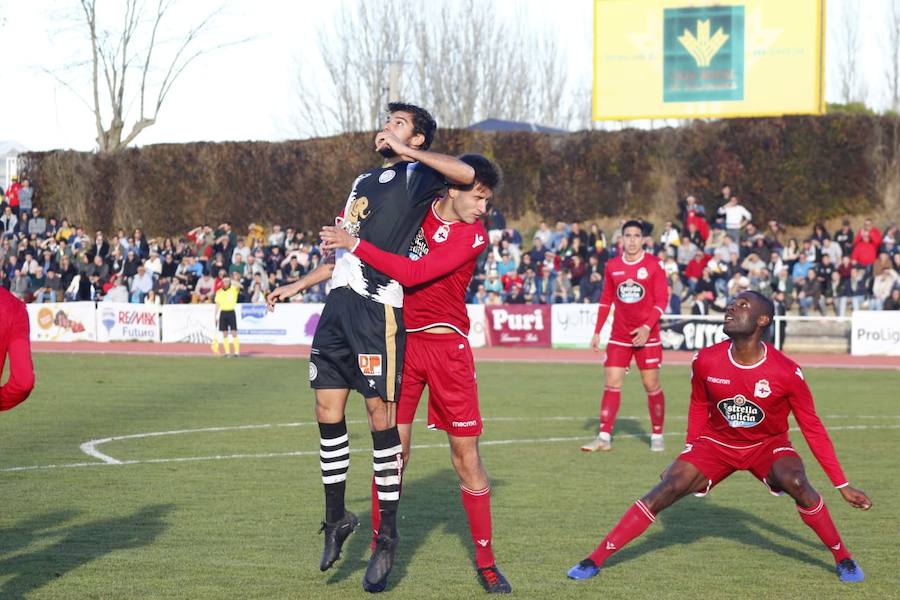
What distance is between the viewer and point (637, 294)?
12797mm

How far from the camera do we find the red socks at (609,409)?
12711mm

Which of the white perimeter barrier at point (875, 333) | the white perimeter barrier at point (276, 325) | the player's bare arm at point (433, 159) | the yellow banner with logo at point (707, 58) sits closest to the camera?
the player's bare arm at point (433, 159)

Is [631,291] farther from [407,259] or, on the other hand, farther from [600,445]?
[407,259]

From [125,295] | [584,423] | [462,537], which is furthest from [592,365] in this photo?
[462,537]

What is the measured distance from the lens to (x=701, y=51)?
1489 inches

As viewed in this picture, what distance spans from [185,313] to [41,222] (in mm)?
13112

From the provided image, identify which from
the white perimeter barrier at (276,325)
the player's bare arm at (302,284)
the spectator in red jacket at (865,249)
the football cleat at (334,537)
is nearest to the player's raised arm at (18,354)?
the player's bare arm at (302,284)

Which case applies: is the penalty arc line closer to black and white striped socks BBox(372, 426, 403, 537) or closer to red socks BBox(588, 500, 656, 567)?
black and white striped socks BBox(372, 426, 403, 537)

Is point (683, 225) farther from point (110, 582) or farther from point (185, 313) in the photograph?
point (110, 582)

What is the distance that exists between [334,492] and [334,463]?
0.16m

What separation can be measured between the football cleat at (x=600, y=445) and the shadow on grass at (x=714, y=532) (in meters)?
3.03

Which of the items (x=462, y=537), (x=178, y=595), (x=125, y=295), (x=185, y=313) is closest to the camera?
(x=178, y=595)

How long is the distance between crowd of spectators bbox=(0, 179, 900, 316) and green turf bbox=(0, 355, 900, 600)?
13773 mm

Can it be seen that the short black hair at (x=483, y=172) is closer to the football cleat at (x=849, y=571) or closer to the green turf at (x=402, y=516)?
the green turf at (x=402, y=516)
